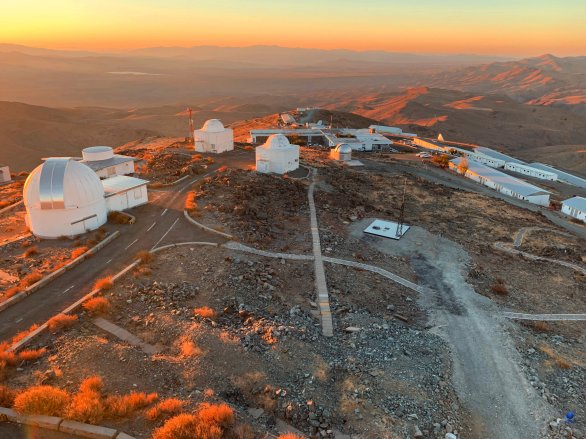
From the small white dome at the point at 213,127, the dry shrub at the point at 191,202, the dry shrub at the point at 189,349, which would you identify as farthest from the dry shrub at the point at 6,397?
the small white dome at the point at 213,127

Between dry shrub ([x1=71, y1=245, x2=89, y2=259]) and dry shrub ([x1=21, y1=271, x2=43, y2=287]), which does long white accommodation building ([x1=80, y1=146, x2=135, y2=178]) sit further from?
dry shrub ([x1=21, y1=271, x2=43, y2=287])

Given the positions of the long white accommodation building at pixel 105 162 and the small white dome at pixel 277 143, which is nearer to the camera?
the long white accommodation building at pixel 105 162

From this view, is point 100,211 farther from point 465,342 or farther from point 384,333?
point 465,342

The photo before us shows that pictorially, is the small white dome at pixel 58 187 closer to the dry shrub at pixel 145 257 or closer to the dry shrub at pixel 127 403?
the dry shrub at pixel 145 257

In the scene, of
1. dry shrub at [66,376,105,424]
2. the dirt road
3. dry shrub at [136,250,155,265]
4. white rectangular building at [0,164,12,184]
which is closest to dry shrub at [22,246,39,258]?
dry shrub at [136,250,155,265]

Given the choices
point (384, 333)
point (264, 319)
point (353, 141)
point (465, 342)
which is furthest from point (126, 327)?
point (353, 141)

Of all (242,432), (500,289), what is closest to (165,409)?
(242,432)
